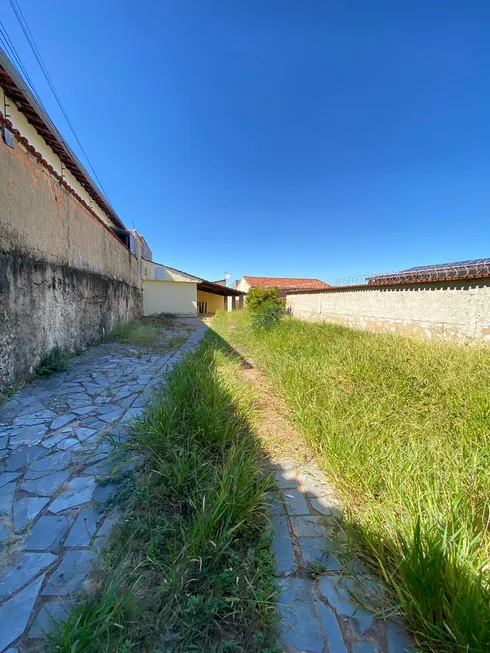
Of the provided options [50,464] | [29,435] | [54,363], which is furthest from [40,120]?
[50,464]

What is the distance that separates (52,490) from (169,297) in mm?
15432

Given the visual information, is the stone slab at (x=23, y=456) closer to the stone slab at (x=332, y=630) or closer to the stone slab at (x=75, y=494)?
the stone slab at (x=75, y=494)

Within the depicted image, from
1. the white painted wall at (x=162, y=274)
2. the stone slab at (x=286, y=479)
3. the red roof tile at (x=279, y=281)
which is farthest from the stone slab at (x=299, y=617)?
the red roof tile at (x=279, y=281)

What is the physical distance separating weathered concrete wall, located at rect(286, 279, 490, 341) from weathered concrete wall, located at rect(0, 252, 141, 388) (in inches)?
302

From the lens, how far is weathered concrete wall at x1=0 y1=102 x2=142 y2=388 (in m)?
3.29

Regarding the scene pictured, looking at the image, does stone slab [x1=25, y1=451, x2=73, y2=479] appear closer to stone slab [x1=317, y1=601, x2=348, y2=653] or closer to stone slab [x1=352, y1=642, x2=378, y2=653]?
stone slab [x1=317, y1=601, x2=348, y2=653]

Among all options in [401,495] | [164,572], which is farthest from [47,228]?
[401,495]

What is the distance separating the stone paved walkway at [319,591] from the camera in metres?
1.10

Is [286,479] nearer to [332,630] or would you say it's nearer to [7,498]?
[332,630]

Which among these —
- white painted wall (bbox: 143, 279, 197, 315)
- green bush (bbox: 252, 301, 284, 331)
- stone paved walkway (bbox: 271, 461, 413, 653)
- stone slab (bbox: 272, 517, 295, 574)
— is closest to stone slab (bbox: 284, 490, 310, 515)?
A: stone paved walkway (bbox: 271, 461, 413, 653)

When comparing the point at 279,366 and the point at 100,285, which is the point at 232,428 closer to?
the point at 279,366

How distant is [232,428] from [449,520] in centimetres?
172

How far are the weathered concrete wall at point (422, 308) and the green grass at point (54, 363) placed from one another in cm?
763

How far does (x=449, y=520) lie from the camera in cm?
141
